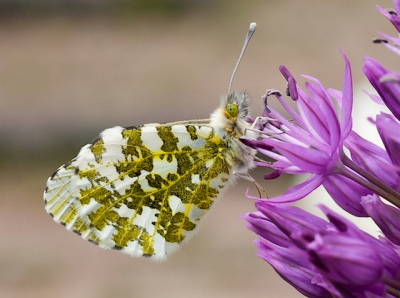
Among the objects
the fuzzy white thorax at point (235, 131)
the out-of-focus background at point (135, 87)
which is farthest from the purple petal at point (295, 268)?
the out-of-focus background at point (135, 87)

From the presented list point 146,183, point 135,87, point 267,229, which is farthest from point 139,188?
point 135,87

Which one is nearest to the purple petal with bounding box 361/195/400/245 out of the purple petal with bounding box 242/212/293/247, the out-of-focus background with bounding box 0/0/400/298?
the purple petal with bounding box 242/212/293/247

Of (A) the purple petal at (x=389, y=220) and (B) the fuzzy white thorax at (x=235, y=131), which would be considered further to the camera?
(B) the fuzzy white thorax at (x=235, y=131)

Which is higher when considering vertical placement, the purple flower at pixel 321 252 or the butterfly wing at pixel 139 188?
the purple flower at pixel 321 252

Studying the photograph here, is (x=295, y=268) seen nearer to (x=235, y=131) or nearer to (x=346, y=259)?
(x=346, y=259)

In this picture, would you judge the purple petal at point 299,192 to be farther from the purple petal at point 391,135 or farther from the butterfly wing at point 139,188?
the butterfly wing at point 139,188

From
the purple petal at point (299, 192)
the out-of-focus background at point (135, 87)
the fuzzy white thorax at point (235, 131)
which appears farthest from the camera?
the out-of-focus background at point (135, 87)

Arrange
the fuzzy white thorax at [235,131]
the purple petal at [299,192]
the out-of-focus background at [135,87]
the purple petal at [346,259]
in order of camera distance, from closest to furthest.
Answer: the purple petal at [346,259] → the purple petal at [299,192] → the fuzzy white thorax at [235,131] → the out-of-focus background at [135,87]
